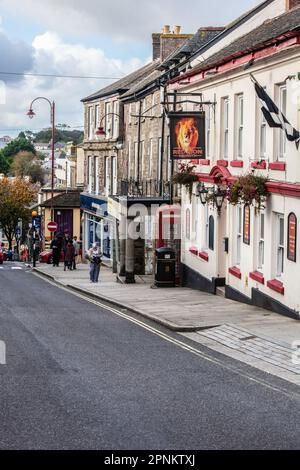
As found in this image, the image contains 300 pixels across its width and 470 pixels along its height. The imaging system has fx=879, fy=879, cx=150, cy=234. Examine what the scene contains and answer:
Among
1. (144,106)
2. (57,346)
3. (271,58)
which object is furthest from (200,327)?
(144,106)

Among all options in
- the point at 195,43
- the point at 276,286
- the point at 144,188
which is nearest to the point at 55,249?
the point at 144,188

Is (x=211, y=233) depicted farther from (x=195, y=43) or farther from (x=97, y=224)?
(x=97, y=224)

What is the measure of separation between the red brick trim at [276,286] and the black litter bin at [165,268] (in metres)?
9.31

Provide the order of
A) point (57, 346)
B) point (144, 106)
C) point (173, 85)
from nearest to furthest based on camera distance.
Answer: point (57, 346), point (173, 85), point (144, 106)

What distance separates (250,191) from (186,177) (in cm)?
807

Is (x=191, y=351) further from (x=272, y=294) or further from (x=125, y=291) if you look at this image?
(x=125, y=291)

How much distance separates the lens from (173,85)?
112 feet

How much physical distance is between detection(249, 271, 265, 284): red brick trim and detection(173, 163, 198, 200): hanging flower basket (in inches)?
281

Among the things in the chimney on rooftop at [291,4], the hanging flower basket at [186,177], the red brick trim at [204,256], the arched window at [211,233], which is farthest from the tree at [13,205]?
the arched window at [211,233]

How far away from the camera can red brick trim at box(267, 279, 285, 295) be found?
21641mm

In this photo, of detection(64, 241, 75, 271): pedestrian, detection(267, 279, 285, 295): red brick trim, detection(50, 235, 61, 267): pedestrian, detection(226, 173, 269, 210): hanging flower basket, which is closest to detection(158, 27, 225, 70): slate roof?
detection(64, 241, 75, 271): pedestrian

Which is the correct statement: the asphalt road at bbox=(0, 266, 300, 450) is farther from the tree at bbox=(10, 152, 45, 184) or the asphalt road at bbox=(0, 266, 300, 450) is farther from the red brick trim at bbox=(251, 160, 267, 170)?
the tree at bbox=(10, 152, 45, 184)

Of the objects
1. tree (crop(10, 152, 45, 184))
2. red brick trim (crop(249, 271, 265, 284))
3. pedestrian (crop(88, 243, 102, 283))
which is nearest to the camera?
red brick trim (crop(249, 271, 265, 284))
